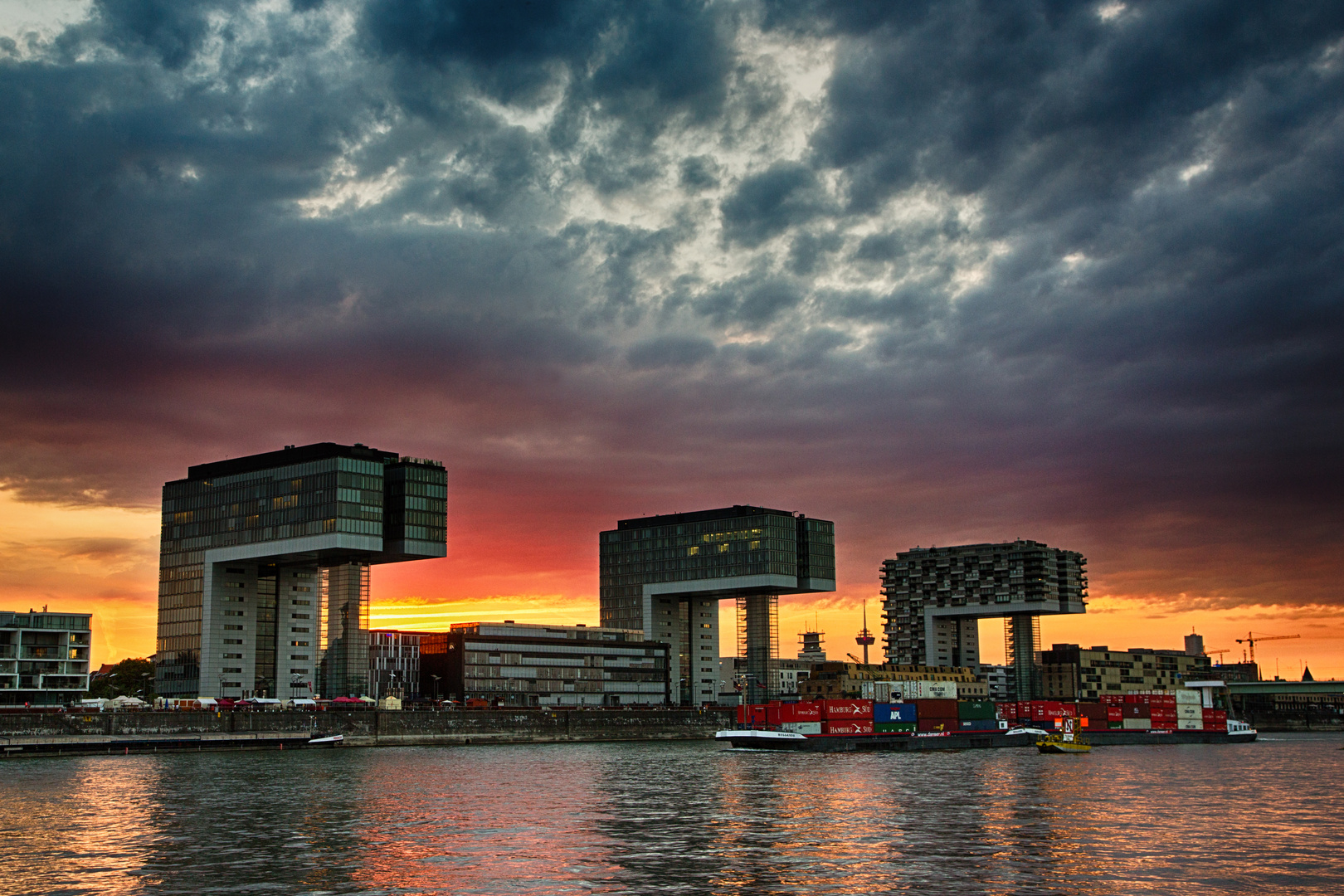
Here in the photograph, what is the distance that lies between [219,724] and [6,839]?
309 ft

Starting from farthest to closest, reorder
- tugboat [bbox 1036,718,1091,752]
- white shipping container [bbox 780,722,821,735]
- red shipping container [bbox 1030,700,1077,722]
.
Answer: red shipping container [bbox 1030,700,1077,722] < white shipping container [bbox 780,722,821,735] < tugboat [bbox 1036,718,1091,752]

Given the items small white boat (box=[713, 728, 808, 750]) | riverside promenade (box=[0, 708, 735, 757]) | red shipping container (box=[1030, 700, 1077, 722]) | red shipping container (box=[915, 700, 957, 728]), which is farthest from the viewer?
red shipping container (box=[1030, 700, 1077, 722])

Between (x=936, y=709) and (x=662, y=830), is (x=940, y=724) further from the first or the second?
(x=662, y=830)

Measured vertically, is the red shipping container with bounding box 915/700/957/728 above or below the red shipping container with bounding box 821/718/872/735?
above

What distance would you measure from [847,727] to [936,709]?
54.9 feet

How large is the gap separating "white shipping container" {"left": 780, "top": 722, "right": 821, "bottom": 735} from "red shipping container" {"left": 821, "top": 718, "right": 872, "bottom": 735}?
3.19 ft

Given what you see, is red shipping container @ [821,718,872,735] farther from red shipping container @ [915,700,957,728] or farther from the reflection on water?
the reflection on water

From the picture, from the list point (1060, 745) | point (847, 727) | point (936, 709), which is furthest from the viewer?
point (936, 709)

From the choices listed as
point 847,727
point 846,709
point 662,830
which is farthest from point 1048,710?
point 662,830

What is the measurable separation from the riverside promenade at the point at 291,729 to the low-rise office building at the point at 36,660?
56703mm

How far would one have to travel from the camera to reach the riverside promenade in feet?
431

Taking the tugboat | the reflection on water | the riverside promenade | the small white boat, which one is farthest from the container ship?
the reflection on water

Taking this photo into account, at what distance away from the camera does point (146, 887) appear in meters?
44.4

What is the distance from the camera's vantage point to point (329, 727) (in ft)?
518
